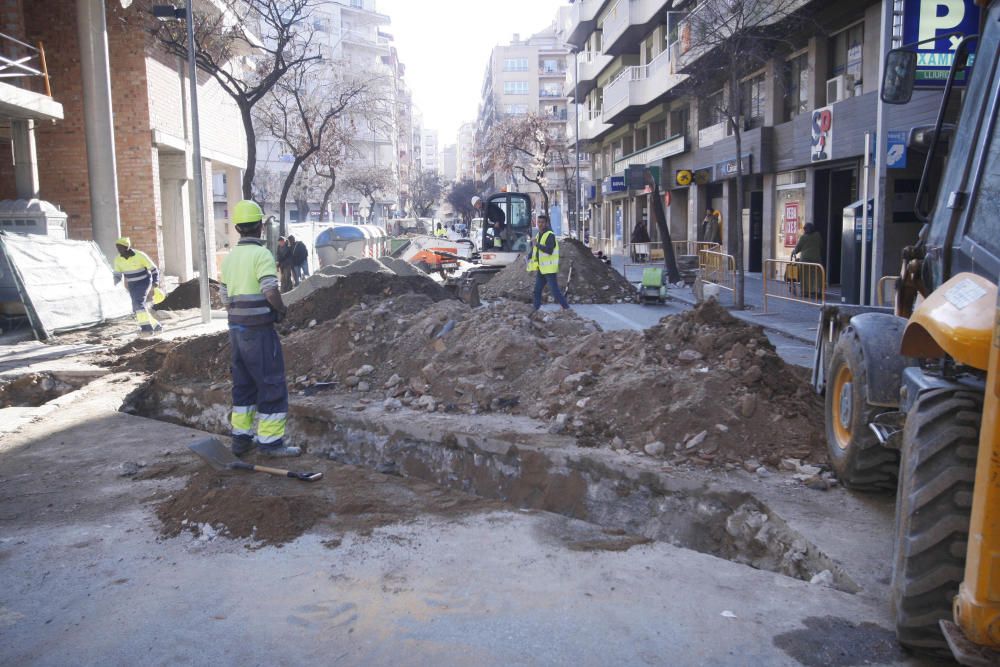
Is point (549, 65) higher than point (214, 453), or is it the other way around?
point (549, 65)

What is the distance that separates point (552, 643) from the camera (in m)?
3.46

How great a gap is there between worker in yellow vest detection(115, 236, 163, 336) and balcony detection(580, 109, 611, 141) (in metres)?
31.9

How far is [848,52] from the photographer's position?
19891 millimetres

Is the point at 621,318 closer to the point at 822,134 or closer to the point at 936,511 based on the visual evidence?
the point at 822,134

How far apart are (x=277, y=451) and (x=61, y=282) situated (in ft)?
34.2

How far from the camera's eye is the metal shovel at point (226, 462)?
589 centimetres

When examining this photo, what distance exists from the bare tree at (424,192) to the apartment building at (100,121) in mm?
73822

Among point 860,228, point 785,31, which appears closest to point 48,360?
point 860,228

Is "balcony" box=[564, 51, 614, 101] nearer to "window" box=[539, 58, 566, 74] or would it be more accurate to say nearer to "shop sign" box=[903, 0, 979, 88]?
"shop sign" box=[903, 0, 979, 88]

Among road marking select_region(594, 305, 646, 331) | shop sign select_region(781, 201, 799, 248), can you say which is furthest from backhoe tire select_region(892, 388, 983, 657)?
shop sign select_region(781, 201, 799, 248)

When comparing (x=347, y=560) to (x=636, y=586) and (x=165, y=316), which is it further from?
(x=165, y=316)

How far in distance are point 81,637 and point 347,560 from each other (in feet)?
4.35

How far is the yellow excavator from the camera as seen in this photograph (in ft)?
8.54

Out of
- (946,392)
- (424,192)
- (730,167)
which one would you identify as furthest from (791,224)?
(424,192)
